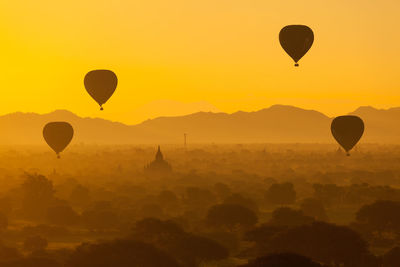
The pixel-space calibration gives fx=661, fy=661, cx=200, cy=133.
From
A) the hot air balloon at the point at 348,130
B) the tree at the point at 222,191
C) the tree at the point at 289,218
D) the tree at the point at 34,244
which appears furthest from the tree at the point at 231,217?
the hot air balloon at the point at 348,130

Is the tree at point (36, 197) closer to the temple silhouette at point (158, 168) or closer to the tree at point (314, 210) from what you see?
the tree at point (314, 210)

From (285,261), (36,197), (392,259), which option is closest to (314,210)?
(392,259)

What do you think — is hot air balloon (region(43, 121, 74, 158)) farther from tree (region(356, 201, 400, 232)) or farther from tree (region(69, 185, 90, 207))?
tree (region(356, 201, 400, 232))

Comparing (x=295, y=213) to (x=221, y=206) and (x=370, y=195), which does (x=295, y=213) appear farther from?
(x=370, y=195)

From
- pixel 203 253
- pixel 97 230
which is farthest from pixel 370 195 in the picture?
pixel 203 253

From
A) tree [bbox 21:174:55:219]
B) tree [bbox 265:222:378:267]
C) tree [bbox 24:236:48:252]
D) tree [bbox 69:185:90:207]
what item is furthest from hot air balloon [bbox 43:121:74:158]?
tree [bbox 265:222:378:267]

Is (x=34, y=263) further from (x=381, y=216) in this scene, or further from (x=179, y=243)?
(x=381, y=216)
